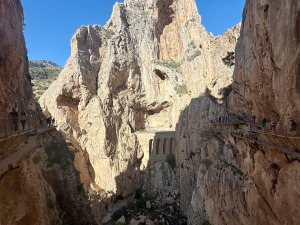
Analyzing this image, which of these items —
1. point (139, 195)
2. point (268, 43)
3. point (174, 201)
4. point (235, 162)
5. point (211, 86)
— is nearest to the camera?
point (268, 43)

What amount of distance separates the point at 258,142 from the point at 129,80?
42218 mm

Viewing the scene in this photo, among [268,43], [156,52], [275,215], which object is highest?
[156,52]

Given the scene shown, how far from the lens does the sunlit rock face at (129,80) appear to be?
47250mm

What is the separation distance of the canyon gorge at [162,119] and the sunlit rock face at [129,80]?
8.8 inches

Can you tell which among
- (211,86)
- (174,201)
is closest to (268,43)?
(211,86)

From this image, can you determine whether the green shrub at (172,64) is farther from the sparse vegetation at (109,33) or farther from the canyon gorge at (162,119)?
the sparse vegetation at (109,33)

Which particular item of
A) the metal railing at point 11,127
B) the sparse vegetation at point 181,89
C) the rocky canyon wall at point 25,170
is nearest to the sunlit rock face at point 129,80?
the sparse vegetation at point 181,89

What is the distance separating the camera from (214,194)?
2675 cm

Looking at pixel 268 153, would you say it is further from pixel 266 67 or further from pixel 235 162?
pixel 235 162

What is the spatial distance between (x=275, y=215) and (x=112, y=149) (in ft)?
122

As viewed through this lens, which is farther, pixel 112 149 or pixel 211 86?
pixel 112 149

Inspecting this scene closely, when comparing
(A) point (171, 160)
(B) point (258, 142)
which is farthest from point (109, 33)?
(B) point (258, 142)

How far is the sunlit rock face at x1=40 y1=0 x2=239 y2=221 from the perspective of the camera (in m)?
47.2

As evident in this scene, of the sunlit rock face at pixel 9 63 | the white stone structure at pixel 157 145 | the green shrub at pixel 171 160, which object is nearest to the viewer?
the sunlit rock face at pixel 9 63
